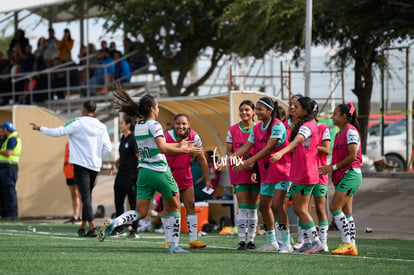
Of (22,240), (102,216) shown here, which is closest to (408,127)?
(102,216)

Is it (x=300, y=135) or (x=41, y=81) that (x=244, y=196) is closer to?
(x=300, y=135)

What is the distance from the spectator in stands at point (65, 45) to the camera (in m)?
29.6

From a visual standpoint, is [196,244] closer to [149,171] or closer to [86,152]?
[149,171]

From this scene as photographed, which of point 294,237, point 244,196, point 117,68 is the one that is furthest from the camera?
point 117,68

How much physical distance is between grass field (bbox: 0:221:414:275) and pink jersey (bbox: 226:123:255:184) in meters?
0.93

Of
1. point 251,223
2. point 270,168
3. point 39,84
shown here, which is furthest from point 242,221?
point 39,84

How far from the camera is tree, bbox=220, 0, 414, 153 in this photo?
2138 centimetres

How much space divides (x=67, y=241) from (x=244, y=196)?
2.83 meters

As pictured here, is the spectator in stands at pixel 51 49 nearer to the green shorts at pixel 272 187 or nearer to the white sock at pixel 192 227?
the white sock at pixel 192 227

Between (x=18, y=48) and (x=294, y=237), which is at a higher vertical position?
(x=18, y=48)

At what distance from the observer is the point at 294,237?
14789 millimetres

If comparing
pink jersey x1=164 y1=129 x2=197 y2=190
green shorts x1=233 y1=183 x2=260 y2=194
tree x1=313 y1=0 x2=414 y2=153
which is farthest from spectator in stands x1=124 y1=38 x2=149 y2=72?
green shorts x1=233 y1=183 x2=260 y2=194

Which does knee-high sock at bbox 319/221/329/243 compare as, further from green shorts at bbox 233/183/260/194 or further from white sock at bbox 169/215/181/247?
white sock at bbox 169/215/181/247

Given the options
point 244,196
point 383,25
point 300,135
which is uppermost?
point 383,25
